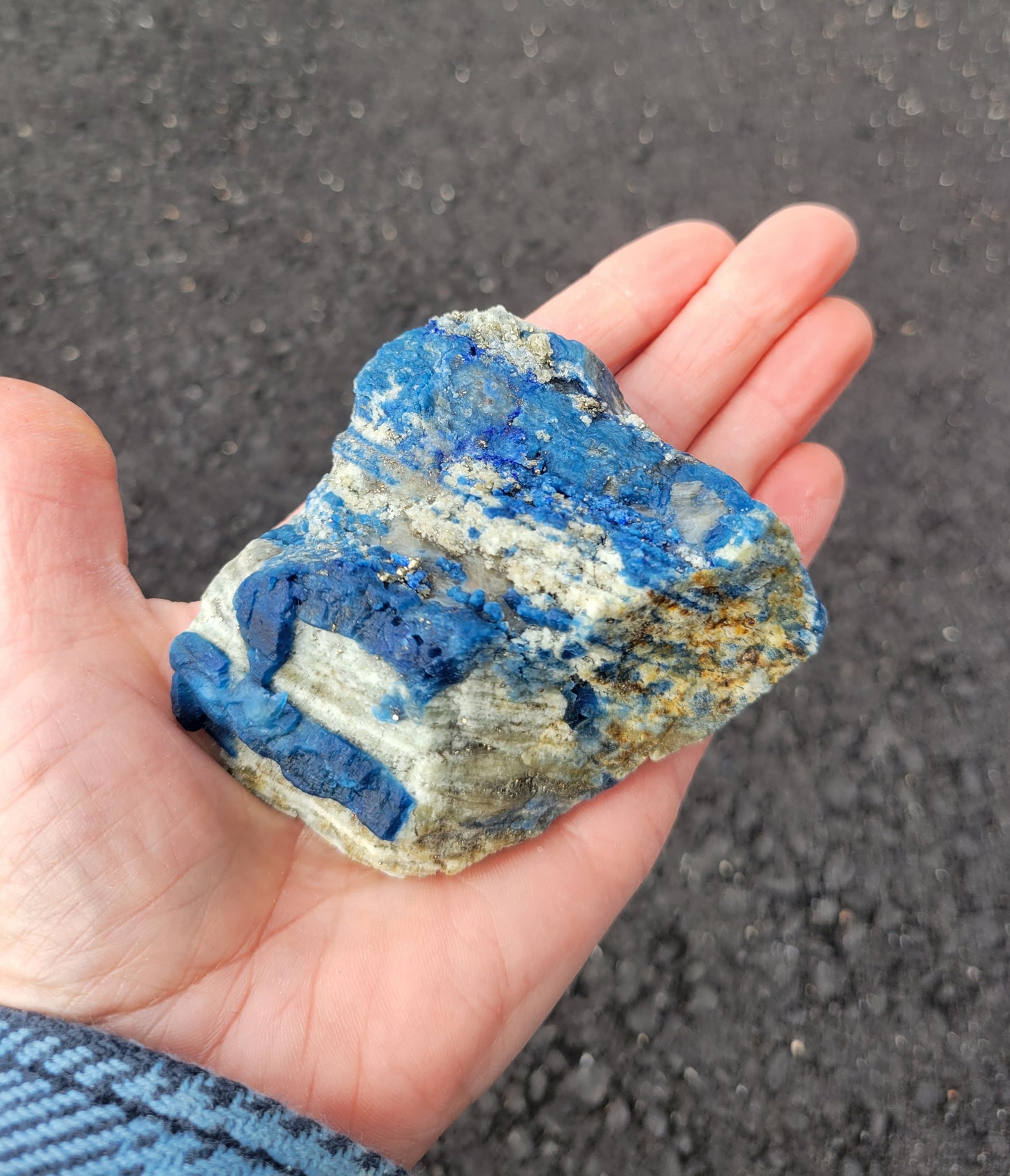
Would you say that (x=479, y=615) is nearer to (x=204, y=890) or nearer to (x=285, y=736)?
(x=285, y=736)

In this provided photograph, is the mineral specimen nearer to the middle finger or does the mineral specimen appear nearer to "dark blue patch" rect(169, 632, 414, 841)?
"dark blue patch" rect(169, 632, 414, 841)

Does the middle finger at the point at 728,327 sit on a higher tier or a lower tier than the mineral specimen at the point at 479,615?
higher

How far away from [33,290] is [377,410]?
2114mm

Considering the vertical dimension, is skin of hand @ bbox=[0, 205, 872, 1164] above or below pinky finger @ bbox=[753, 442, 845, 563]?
below

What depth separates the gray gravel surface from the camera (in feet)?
8.20

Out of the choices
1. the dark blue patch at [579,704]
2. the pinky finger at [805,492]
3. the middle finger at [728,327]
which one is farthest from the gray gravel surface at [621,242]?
the dark blue patch at [579,704]

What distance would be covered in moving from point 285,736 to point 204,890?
304mm

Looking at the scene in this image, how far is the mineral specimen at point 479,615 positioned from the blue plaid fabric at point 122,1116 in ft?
1.57

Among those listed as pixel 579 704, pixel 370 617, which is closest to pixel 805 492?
pixel 579 704

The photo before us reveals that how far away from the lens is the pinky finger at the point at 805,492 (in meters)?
2.51

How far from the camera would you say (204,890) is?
70.9 inches

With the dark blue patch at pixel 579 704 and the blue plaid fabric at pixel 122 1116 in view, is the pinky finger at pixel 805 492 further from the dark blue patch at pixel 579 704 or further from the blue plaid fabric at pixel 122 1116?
the blue plaid fabric at pixel 122 1116

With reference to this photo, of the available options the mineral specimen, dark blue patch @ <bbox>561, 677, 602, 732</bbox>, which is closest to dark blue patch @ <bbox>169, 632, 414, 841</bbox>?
the mineral specimen

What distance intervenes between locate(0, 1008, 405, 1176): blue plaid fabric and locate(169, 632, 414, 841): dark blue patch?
50cm
